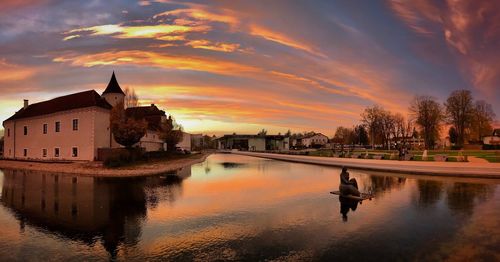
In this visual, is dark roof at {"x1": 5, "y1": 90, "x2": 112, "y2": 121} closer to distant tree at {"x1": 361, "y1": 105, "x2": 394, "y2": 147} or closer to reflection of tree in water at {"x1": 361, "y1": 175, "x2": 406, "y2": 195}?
reflection of tree in water at {"x1": 361, "y1": 175, "x2": 406, "y2": 195}

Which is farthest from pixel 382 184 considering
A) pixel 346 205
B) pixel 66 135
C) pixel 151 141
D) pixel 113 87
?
pixel 151 141

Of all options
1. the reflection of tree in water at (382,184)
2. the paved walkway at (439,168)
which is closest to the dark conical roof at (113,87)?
the paved walkway at (439,168)

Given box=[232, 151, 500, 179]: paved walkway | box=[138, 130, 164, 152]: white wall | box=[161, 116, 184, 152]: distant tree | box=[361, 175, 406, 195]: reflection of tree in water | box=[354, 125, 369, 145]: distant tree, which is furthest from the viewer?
box=[354, 125, 369, 145]: distant tree

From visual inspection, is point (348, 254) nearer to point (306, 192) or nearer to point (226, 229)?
point (226, 229)

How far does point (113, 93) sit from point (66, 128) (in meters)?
8.59

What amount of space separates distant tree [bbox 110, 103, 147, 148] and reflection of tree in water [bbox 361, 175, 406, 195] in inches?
1112

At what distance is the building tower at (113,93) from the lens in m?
49.7

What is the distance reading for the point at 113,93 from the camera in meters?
49.8

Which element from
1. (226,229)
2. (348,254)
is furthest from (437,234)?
(226,229)

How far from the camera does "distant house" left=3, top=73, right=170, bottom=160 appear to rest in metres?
42.3

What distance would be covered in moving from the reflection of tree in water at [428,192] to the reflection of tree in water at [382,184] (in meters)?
1.46

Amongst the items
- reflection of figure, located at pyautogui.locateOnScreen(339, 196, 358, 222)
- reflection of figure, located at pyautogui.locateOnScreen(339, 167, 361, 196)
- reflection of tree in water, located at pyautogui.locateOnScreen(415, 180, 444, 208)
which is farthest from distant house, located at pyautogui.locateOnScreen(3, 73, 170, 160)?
reflection of tree in water, located at pyautogui.locateOnScreen(415, 180, 444, 208)

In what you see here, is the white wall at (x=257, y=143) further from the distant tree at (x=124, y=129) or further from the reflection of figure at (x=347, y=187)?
the reflection of figure at (x=347, y=187)

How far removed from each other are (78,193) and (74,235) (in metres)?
10.3
